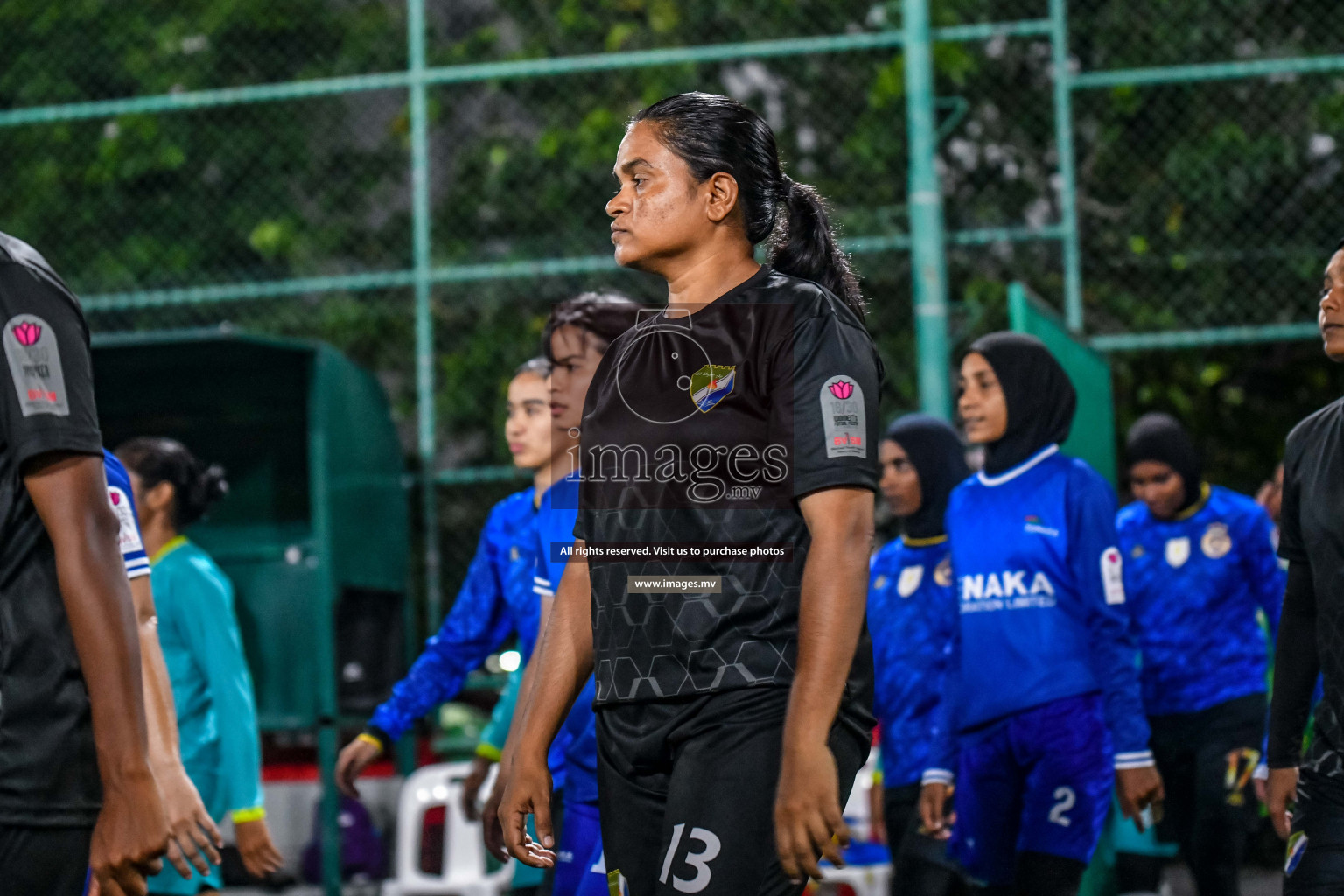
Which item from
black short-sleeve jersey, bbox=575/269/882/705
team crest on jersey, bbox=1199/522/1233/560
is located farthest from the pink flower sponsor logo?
team crest on jersey, bbox=1199/522/1233/560

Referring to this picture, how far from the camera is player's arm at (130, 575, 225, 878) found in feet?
12.5

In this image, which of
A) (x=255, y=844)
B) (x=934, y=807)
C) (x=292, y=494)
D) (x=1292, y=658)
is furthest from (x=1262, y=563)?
(x=292, y=494)

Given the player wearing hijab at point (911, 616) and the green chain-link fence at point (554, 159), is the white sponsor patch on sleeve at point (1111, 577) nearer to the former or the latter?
the player wearing hijab at point (911, 616)

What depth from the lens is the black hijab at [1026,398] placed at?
17.0 ft

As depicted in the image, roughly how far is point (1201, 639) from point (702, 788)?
15.5ft

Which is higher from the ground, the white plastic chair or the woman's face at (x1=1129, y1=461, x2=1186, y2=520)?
the woman's face at (x1=1129, y1=461, x2=1186, y2=520)

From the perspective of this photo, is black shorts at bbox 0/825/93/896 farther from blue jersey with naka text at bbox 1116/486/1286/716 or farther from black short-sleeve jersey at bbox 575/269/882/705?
blue jersey with naka text at bbox 1116/486/1286/716

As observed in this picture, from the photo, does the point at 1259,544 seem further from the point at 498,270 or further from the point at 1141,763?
the point at 498,270

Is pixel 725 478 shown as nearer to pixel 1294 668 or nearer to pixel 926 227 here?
pixel 1294 668

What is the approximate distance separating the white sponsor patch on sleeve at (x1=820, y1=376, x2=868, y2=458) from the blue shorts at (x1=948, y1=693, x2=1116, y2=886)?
2679 mm

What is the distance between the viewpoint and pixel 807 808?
7.59 ft

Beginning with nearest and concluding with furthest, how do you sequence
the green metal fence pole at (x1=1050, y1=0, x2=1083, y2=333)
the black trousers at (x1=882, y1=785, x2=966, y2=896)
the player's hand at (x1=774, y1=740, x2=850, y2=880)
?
the player's hand at (x1=774, y1=740, x2=850, y2=880), the black trousers at (x1=882, y1=785, x2=966, y2=896), the green metal fence pole at (x1=1050, y1=0, x2=1083, y2=333)

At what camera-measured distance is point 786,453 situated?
99.1 inches

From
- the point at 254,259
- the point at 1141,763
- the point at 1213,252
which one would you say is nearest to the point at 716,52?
the point at 1213,252
